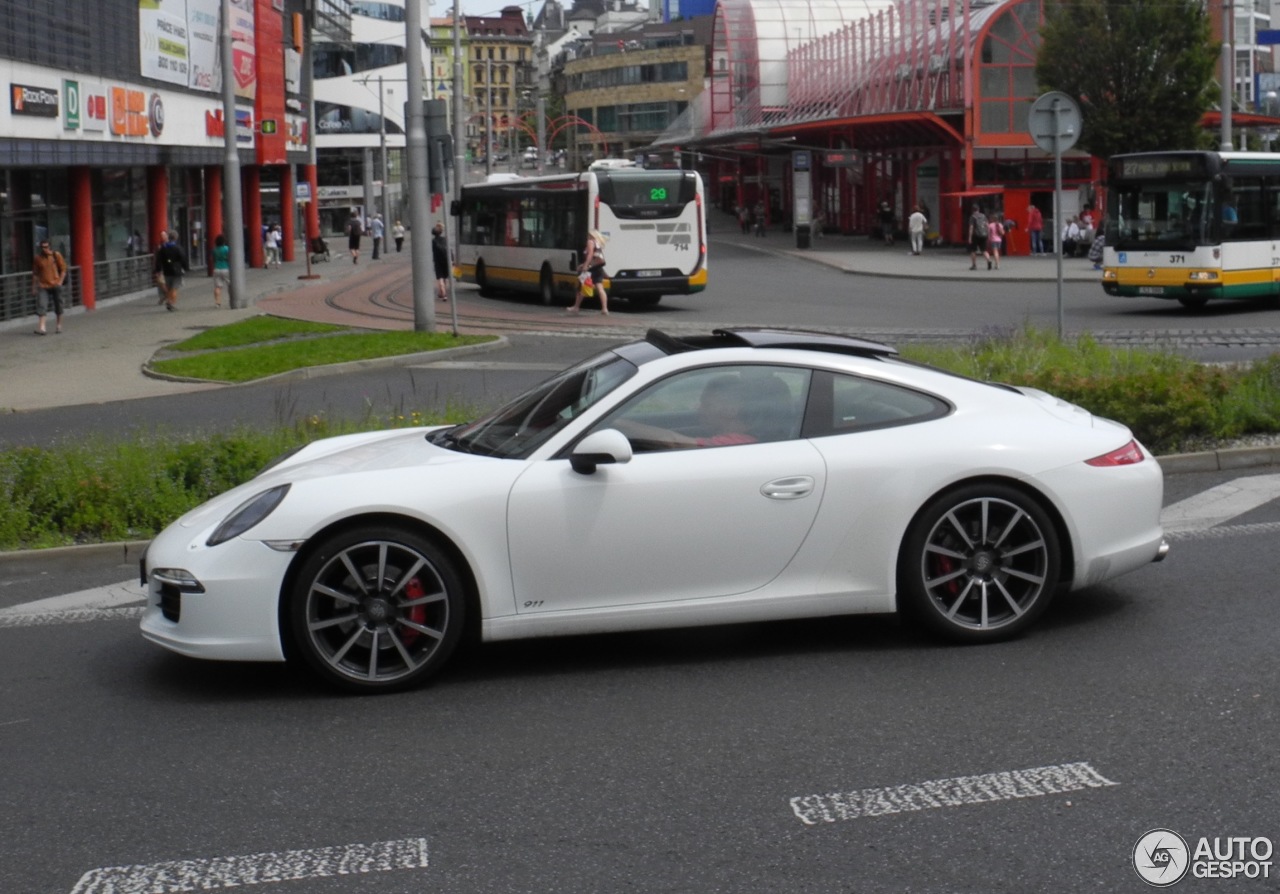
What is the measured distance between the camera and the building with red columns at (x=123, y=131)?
31.8m

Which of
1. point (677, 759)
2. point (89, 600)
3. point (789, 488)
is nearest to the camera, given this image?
point (677, 759)

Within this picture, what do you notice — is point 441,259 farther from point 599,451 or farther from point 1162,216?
point 599,451

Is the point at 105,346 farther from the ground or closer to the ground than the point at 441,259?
closer to the ground

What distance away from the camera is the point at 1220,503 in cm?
983

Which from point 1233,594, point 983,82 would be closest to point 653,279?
point 983,82

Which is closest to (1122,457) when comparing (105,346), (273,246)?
(105,346)

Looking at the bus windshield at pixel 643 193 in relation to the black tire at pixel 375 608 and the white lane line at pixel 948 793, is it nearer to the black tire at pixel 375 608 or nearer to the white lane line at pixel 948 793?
the black tire at pixel 375 608

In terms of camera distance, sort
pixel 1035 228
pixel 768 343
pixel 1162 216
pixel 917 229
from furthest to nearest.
→ pixel 917 229 < pixel 1035 228 < pixel 1162 216 < pixel 768 343

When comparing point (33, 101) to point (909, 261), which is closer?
point (33, 101)

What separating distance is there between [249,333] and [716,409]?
22456mm

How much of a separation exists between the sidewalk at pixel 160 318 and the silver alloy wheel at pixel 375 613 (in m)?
14.3

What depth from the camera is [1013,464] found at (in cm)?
673

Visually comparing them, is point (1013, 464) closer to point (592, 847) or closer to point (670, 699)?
point (670, 699)

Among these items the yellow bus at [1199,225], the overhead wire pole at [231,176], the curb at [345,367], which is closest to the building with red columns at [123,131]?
the overhead wire pole at [231,176]
